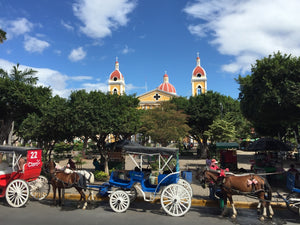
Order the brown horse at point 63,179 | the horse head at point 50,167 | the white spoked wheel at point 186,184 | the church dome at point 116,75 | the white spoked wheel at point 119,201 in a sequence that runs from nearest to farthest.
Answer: the white spoked wheel at point 119,201
the brown horse at point 63,179
the horse head at point 50,167
the white spoked wheel at point 186,184
the church dome at point 116,75

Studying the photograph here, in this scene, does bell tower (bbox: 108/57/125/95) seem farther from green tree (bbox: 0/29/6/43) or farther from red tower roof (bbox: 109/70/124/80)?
green tree (bbox: 0/29/6/43)

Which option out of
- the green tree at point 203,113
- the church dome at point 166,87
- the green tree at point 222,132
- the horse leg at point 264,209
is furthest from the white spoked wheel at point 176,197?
the church dome at point 166,87

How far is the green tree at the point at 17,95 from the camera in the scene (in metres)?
20.2

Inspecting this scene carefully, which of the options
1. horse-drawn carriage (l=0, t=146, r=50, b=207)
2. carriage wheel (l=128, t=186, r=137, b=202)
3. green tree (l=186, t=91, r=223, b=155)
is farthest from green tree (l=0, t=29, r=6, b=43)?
green tree (l=186, t=91, r=223, b=155)

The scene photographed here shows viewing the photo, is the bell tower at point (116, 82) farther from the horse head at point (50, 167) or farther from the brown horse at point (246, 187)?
the brown horse at point (246, 187)

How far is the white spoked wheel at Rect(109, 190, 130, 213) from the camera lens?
7.71 m

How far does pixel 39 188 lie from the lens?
9555mm

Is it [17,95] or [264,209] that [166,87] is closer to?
[17,95]

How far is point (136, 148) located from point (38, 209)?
422 centimetres

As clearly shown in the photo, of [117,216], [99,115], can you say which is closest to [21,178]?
[117,216]

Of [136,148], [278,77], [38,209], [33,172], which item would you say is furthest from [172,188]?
[278,77]

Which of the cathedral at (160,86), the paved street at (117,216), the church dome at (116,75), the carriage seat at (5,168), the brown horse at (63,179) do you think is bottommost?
the paved street at (117,216)

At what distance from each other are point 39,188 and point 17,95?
13.7 meters

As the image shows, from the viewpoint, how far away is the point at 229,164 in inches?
612
